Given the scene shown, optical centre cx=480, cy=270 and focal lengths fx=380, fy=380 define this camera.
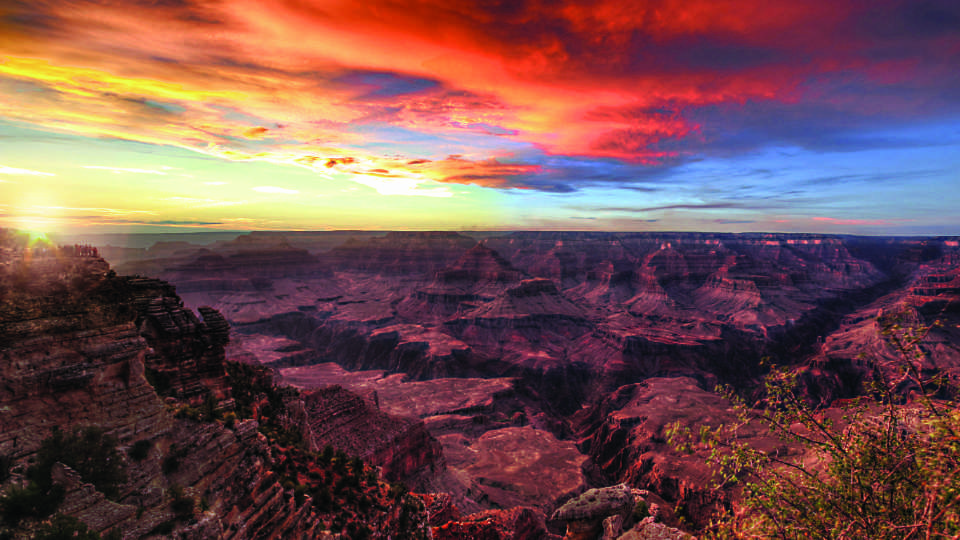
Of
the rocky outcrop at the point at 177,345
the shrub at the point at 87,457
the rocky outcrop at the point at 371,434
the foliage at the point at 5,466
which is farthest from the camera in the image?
the rocky outcrop at the point at 371,434

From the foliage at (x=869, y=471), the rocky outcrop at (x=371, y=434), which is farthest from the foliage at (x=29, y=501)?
the rocky outcrop at (x=371, y=434)

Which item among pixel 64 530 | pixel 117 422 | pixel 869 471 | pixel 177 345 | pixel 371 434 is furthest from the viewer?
pixel 371 434

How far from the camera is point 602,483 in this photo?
195 ft

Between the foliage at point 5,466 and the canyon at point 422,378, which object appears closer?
the foliage at point 5,466

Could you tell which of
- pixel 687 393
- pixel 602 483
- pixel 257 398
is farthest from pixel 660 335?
pixel 257 398

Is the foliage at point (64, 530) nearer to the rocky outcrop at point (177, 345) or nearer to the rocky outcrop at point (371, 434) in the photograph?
the rocky outcrop at point (177, 345)

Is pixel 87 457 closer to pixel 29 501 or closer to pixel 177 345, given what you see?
pixel 29 501

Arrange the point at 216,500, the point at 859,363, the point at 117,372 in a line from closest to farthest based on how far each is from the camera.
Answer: the point at 117,372, the point at 216,500, the point at 859,363

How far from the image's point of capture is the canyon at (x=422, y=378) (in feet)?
35.1

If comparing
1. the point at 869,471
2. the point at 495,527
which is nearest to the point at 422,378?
the point at 495,527

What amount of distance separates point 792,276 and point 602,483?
662 ft

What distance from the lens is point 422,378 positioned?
10606cm

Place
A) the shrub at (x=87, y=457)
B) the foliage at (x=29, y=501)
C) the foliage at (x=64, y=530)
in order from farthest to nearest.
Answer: the shrub at (x=87, y=457)
the foliage at (x=64, y=530)
the foliage at (x=29, y=501)

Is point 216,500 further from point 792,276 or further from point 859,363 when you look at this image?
point 792,276
